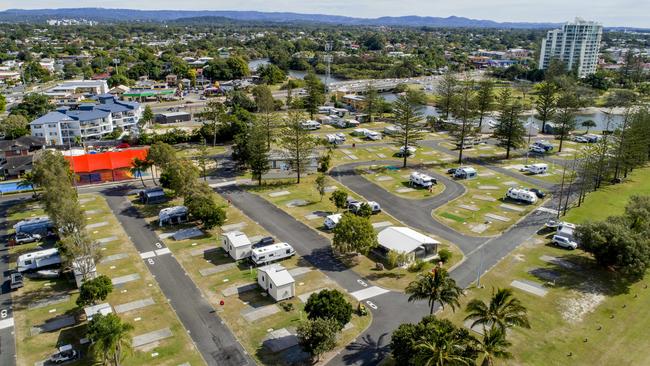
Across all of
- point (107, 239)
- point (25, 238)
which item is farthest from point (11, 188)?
point (107, 239)

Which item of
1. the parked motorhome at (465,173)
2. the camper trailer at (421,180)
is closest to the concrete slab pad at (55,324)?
the camper trailer at (421,180)

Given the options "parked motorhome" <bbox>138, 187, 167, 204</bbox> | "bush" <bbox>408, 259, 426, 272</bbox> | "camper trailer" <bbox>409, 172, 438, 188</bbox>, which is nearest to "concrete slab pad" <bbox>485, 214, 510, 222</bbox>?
"camper trailer" <bbox>409, 172, 438, 188</bbox>

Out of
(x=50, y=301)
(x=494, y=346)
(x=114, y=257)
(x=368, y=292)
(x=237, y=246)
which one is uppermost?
(x=494, y=346)

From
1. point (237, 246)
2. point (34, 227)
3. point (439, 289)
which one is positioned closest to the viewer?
point (439, 289)

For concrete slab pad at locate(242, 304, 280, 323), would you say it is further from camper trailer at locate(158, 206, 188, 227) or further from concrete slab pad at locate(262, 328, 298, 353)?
camper trailer at locate(158, 206, 188, 227)

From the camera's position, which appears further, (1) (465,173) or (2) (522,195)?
(1) (465,173)

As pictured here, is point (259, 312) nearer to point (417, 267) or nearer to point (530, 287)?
point (417, 267)
